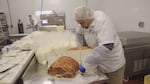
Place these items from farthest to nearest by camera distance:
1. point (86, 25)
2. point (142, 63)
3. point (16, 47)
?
Result: point (142, 63), point (16, 47), point (86, 25)

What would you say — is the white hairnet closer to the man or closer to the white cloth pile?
the man

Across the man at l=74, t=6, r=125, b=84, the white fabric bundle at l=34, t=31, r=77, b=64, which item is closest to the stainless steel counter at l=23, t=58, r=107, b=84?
the man at l=74, t=6, r=125, b=84

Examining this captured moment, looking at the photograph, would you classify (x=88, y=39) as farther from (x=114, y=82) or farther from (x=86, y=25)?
(x=114, y=82)

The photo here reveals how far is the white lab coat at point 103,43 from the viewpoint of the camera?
1339 millimetres

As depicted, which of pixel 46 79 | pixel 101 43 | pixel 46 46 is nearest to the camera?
pixel 46 79

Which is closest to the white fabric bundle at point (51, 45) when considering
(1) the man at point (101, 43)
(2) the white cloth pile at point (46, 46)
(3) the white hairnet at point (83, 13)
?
(2) the white cloth pile at point (46, 46)

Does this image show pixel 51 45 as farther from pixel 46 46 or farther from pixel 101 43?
pixel 101 43

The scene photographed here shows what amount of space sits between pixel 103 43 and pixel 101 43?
0.02 metres

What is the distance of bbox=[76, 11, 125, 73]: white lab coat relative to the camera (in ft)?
4.39

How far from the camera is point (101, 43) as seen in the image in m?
1.35

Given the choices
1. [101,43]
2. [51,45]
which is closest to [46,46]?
[51,45]

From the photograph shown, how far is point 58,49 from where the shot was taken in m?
1.66

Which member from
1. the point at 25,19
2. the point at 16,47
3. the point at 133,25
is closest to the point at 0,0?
the point at 25,19

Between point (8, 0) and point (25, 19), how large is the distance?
0.55 m
